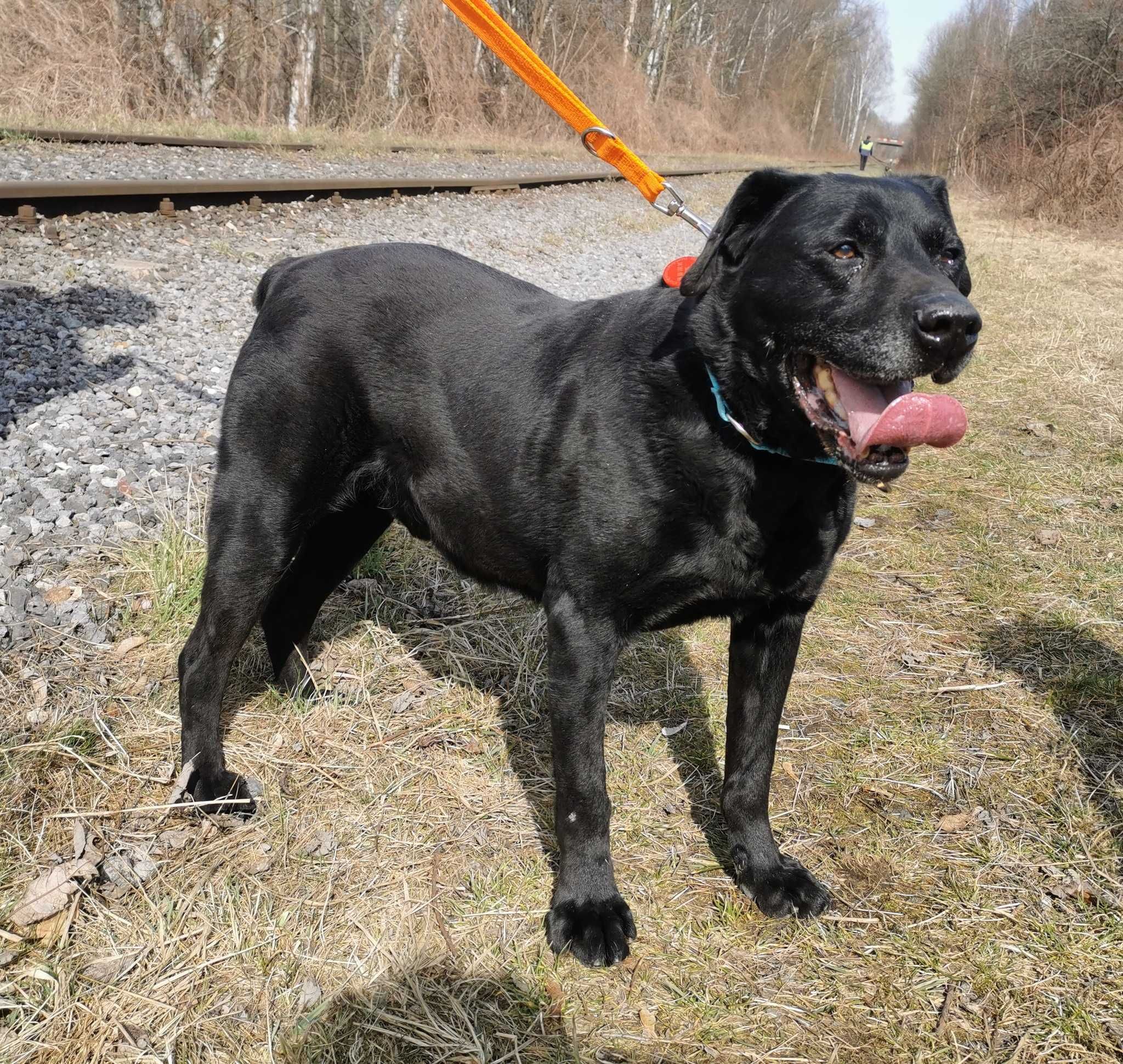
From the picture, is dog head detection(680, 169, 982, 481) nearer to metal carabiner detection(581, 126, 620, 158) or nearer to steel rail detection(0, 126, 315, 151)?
metal carabiner detection(581, 126, 620, 158)

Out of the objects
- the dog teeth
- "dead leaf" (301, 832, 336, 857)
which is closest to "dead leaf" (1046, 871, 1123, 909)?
the dog teeth

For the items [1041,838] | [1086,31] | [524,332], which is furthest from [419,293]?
[1086,31]

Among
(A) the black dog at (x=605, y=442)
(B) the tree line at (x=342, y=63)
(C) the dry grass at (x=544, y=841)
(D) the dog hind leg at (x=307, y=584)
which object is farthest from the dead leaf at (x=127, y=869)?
(B) the tree line at (x=342, y=63)

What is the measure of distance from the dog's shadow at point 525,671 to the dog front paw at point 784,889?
0.15 metres

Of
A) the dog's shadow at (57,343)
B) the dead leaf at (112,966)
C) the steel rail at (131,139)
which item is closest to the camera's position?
the dead leaf at (112,966)

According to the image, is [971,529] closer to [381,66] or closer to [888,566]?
[888,566]

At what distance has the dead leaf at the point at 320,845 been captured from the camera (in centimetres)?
246

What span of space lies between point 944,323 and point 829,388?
287 mm

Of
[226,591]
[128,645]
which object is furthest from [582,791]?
[128,645]

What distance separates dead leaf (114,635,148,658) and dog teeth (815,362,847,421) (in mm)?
2349

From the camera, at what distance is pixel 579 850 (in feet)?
7.51

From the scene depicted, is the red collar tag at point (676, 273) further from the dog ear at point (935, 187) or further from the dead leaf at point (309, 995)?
the dead leaf at point (309, 995)

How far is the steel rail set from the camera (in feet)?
30.2

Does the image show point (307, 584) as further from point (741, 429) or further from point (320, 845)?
point (741, 429)
